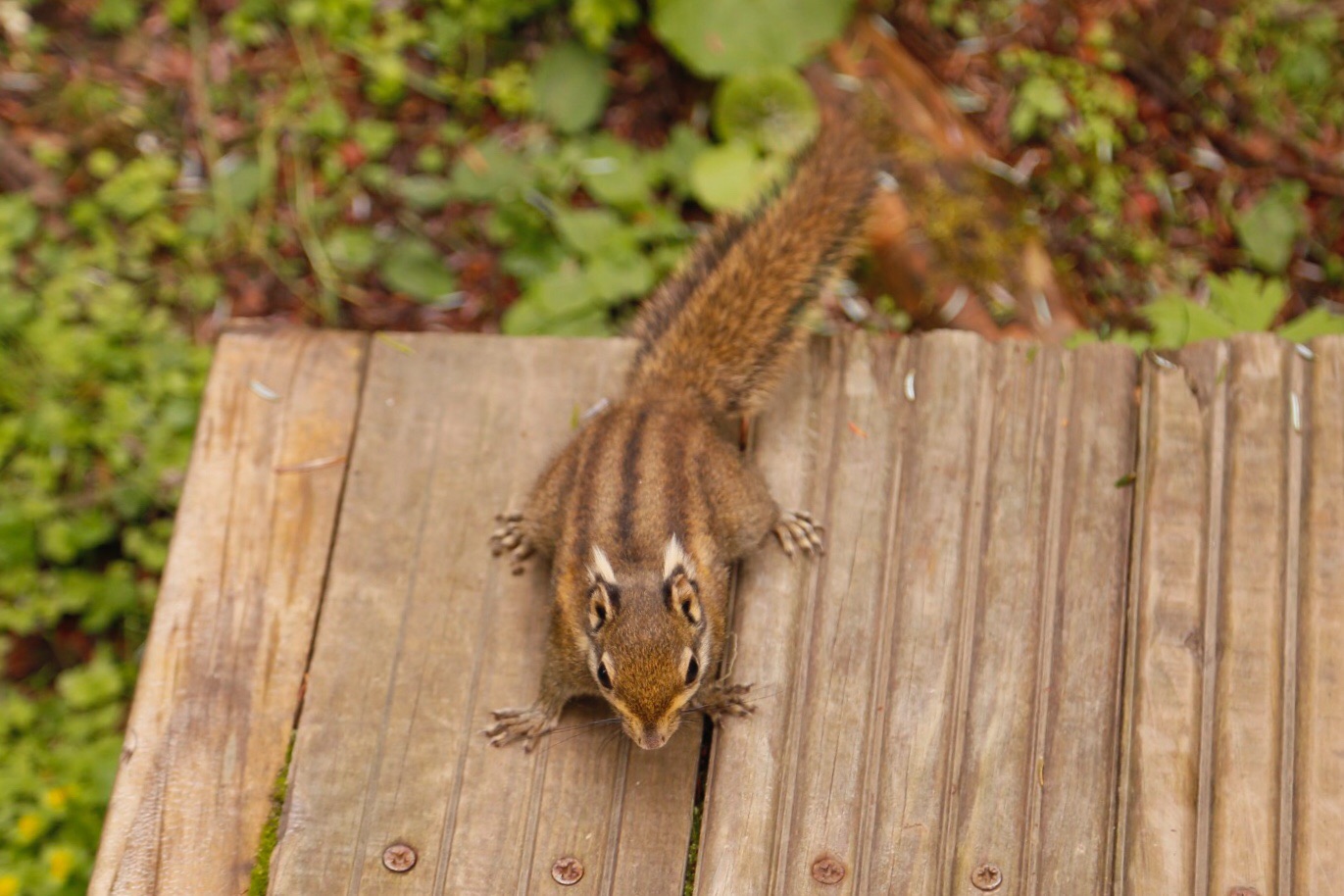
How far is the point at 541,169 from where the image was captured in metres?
5.42

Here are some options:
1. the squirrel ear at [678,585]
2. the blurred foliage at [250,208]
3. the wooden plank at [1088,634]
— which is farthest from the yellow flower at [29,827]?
the wooden plank at [1088,634]

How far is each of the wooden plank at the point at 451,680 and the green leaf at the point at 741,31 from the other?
1789 mm

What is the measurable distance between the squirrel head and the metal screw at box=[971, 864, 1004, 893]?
82 cm

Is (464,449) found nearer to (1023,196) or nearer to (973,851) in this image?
(973,851)

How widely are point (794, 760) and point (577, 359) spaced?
4.56ft

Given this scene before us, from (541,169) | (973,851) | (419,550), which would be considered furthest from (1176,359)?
(541,169)

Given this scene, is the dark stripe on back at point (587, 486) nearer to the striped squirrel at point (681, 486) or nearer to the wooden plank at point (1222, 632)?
the striped squirrel at point (681, 486)

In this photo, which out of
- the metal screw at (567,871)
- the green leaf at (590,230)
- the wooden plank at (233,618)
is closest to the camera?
the metal screw at (567,871)

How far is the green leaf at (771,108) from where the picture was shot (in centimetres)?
509

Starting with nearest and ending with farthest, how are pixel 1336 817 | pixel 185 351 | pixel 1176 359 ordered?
pixel 1336 817 < pixel 1176 359 < pixel 185 351

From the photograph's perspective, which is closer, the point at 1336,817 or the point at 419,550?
the point at 1336,817

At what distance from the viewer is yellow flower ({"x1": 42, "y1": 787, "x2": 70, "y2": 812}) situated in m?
4.17

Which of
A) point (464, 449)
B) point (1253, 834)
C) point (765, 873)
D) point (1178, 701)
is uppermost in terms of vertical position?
point (464, 449)

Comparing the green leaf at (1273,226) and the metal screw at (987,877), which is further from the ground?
the green leaf at (1273,226)
